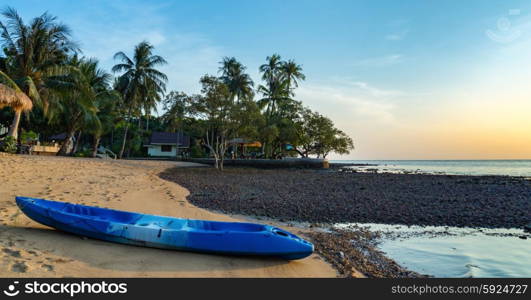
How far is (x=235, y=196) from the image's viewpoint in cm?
1134

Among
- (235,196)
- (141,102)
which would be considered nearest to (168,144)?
(141,102)

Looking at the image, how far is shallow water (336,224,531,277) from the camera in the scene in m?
5.14

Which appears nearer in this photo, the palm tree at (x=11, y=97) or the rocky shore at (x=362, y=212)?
the rocky shore at (x=362, y=212)

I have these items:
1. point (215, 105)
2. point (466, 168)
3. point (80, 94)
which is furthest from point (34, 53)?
point (466, 168)

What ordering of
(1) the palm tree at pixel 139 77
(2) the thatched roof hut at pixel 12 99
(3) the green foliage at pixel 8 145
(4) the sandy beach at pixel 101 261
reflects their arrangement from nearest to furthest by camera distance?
(4) the sandy beach at pixel 101 261 < (2) the thatched roof hut at pixel 12 99 < (3) the green foliage at pixel 8 145 < (1) the palm tree at pixel 139 77

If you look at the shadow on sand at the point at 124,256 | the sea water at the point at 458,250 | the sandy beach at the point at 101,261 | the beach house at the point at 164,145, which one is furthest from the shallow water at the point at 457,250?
the beach house at the point at 164,145

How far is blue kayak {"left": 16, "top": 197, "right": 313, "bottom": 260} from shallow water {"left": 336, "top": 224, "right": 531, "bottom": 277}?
2246mm

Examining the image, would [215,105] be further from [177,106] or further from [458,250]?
[458,250]

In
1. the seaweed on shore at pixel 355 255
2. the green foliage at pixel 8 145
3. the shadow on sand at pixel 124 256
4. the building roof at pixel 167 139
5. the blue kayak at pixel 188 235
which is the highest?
the building roof at pixel 167 139

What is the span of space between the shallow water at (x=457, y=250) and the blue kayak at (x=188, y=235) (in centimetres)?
225

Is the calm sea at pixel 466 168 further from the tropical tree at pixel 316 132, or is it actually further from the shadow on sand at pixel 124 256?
the shadow on sand at pixel 124 256

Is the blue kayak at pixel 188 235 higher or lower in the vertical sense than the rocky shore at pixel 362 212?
higher

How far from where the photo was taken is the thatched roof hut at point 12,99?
45.8 feet

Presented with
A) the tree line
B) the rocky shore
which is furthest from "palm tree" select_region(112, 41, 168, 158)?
the rocky shore
